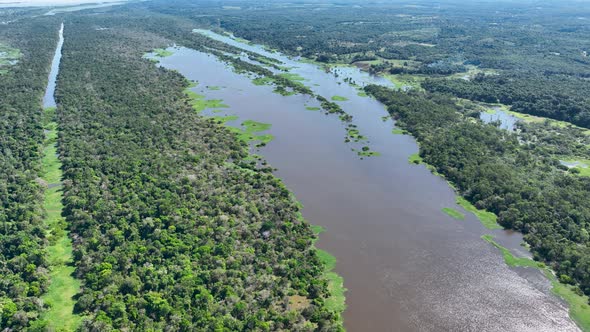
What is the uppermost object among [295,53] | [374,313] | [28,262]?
[295,53]

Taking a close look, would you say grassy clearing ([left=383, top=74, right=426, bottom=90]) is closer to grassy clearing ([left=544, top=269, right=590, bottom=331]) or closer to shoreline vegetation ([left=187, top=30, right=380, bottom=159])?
shoreline vegetation ([left=187, top=30, right=380, bottom=159])

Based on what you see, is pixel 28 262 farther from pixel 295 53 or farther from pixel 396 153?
pixel 295 53

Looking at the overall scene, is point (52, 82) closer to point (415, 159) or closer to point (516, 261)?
point (415, 159)

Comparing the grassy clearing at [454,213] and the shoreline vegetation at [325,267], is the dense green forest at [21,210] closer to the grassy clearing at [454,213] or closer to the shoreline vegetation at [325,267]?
the shoreline vegetation at [325,267]

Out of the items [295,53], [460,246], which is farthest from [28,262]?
[295,53]

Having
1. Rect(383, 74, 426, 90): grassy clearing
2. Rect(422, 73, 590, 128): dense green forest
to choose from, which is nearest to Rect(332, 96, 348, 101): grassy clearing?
Rect(383, 74, 426, 90): grassy clearing

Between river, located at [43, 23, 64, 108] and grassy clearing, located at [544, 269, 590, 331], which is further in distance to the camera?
river, located at [43, 23, 64, 108]

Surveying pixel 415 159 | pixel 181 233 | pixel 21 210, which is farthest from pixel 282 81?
pixel 21 210
